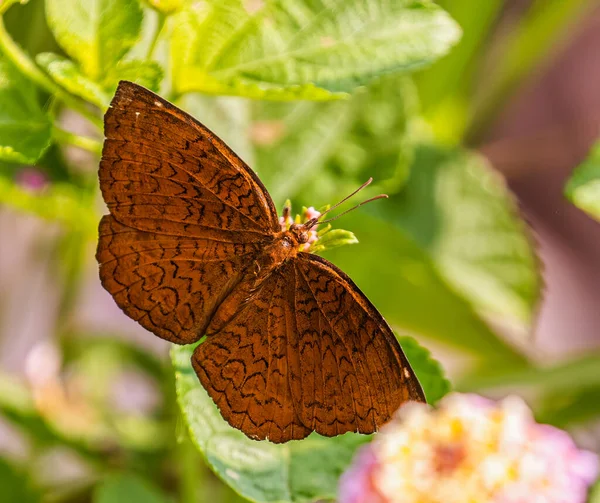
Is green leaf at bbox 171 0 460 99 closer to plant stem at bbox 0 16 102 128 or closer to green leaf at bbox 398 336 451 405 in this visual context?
plant stem at bbox 0 16 102 128

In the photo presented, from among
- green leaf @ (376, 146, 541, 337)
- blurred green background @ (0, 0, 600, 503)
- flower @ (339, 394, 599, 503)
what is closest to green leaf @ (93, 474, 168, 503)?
blurred green background @ (0, 0, 600, 503)

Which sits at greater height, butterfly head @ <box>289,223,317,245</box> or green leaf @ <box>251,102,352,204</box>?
butterfly head @ <box>289,223,317,245</box>

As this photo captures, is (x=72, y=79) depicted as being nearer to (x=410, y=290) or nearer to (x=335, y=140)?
(x=335, y=140)

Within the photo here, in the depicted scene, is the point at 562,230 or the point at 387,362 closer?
the point at 387,362

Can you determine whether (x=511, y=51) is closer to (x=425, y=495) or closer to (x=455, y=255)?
(x=455, y=255)

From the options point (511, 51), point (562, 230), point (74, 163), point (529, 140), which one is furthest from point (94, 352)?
point (562, 230)

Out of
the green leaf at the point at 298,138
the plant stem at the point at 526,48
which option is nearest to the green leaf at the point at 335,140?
→ the green leaf at the point at 298,138

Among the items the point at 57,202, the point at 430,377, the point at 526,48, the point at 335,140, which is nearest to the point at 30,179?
the point at 57,202
